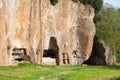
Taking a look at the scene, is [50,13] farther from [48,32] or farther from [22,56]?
[22,56]

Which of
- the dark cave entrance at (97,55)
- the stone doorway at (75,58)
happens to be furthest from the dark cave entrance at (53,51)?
the dark cave entrance at (97,55)

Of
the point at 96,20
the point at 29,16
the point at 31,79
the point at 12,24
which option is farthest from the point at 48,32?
the point at 96,20

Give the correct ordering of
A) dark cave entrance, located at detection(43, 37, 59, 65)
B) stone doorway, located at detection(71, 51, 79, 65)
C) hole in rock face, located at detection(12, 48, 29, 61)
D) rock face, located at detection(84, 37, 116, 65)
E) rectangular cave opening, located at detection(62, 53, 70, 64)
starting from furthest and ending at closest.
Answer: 1. rock face, located at detection(84, 37, 116, 65)
2. stone doorway, located at detection(71, 51, 79, 65)
3. rectangular cave opening, located at detection(62, 53, 70, 64)
4. dark cave entrance, located at detection(43, 37, 59, 65)
5. hole in rock face, located at detection(12, 48, 29, 61)

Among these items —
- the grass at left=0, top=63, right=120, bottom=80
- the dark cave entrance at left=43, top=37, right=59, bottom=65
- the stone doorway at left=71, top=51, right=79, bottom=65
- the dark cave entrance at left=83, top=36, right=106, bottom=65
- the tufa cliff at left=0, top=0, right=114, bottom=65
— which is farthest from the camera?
the dark cave entrance at left=83, top=36, right=106, bottom=65

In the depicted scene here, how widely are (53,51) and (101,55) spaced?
11.6 metres

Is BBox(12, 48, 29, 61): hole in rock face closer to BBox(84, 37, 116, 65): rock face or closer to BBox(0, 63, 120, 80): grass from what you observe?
BBox(0, 63, 120, 80): grass

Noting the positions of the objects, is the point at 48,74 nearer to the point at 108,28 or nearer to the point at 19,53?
the point at 19,53

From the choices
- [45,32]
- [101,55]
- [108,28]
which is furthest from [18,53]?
[108,28]

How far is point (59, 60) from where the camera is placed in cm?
5512

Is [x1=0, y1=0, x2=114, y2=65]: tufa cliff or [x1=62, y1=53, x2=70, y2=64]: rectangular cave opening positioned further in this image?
[x1=62, y1=53, x2=70, y2=64]: rectangular cave opening

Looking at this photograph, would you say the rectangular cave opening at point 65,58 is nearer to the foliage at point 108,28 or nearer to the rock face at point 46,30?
the rock face at point 46,30

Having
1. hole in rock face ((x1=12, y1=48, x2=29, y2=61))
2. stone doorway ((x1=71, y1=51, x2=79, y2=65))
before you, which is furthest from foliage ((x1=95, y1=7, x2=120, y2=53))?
hole in rock face ((x1=12, y1=48, x2=29, y2=61))

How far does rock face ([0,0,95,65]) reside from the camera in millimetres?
42281

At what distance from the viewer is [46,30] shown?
52531mm
